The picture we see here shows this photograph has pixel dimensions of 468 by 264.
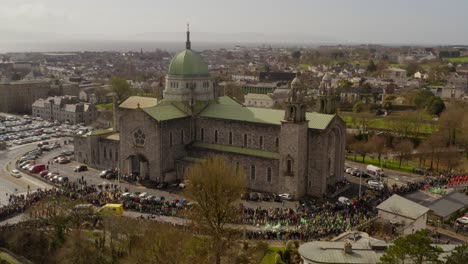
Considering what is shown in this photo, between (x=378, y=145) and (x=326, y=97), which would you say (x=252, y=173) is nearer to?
(x=326, y=97)

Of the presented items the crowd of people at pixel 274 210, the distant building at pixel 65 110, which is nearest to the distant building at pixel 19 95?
the distant building at pixel 65 110

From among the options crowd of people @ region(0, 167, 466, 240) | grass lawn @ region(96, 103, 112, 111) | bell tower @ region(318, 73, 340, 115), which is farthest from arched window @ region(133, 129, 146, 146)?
grass lawn @ region(96, 103, 112, 111)

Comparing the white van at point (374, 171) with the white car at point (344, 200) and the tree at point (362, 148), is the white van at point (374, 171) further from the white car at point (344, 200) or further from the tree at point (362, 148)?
the white car at point (344, 200)

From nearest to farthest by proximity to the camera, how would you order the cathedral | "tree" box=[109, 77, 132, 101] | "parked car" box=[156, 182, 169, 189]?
the cathedral
"parked car" box=[156, 182, 169, 189]
"tree" box=[109, 77, 132, 101]

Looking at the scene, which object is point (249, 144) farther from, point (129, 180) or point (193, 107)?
point (129, 180)

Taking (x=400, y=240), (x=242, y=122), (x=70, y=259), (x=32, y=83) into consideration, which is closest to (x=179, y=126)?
(x=242, y=122)

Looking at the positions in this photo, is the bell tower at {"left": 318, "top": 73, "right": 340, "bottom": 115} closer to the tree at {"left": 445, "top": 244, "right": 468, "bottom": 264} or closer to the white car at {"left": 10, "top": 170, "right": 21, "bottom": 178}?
the tree at {"left": 445, "top": 244, "right": 468, "bottom": 264}

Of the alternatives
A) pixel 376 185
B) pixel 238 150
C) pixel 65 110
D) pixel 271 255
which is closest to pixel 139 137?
pixel 238 150
